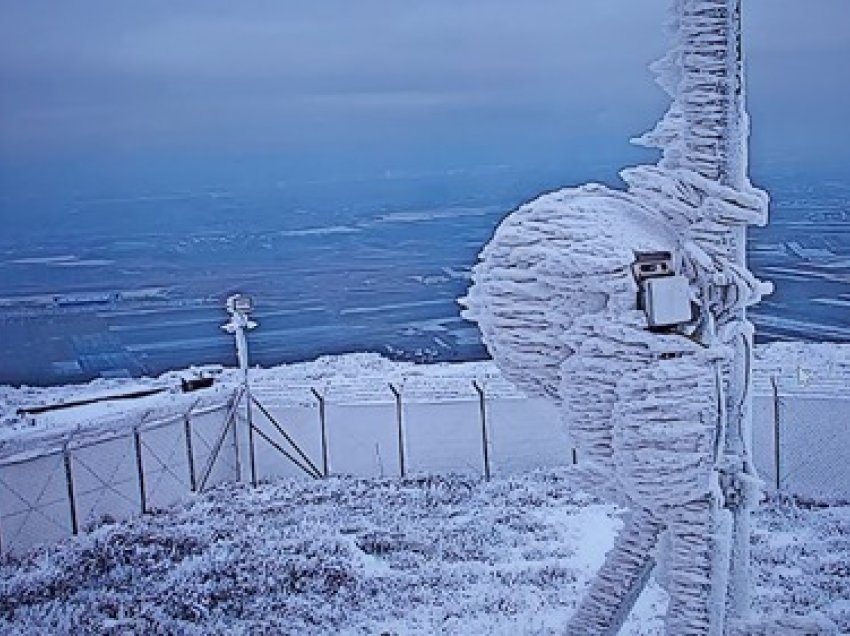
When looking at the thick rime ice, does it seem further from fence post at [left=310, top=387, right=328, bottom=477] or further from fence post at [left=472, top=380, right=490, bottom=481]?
fence post at [left=310, top=387, right=328, bottom=477]

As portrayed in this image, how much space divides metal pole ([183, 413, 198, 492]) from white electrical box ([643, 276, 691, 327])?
224 inches

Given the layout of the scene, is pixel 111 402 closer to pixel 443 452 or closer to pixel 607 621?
pixel 443 452

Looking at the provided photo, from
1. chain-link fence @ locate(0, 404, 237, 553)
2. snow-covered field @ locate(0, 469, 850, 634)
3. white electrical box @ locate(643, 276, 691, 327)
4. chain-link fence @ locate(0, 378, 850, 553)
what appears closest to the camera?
white electrical box @ locate(643, 276, 691, 327)

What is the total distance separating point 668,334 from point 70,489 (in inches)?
206

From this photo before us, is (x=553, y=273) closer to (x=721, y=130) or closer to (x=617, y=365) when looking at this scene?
(x=617, y=365)

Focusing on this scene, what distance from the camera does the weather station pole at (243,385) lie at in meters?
9.21

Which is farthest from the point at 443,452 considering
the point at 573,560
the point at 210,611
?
the point at 210,611

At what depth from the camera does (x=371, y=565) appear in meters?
6.75

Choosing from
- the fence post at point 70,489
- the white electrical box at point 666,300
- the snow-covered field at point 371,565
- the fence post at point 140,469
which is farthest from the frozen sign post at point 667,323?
the fence post at point 140,469

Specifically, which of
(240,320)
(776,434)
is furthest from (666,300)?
(240,320)

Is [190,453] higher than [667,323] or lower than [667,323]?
lower

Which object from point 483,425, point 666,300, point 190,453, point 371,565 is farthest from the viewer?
point 483,425

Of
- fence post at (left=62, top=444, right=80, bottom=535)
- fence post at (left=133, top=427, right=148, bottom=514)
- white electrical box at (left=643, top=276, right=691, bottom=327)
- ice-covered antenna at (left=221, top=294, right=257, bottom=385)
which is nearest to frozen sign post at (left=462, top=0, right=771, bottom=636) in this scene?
white electrical box at (left=643, top=276, right=691, bottom=327)

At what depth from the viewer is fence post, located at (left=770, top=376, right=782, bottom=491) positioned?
814cm
